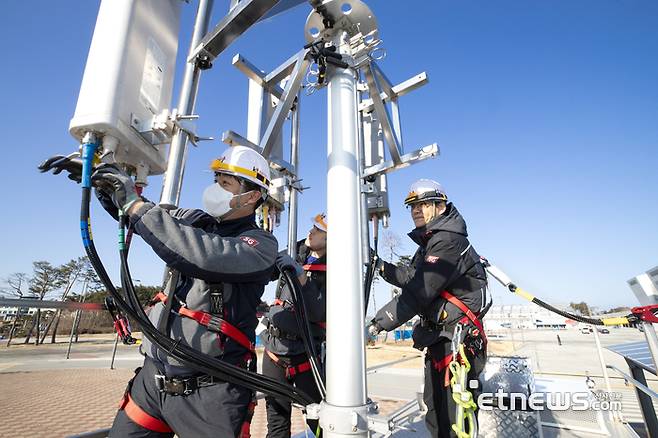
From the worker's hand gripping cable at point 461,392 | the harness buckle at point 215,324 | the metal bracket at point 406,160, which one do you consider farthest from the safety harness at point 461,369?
the harness buckle at point 215,324

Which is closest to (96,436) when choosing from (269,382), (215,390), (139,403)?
(139,403)

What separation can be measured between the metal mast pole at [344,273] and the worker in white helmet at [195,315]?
1.42 feet

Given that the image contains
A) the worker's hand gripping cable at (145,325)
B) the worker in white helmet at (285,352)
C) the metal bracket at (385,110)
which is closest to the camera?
the worker's hand gripping cable at (145,325)

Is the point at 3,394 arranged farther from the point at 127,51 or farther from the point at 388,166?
the point at 388,166

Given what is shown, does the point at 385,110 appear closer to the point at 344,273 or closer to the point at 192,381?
the point at 344,273

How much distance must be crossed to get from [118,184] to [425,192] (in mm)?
2515

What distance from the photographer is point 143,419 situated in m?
1.65

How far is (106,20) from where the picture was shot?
78.3 inches

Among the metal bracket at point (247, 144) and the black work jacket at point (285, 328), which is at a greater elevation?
the metal bracket at point (247, 144)

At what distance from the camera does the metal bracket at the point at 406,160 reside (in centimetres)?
220

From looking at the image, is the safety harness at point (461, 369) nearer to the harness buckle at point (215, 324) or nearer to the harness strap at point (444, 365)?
the harness strap at point (444, 365)
